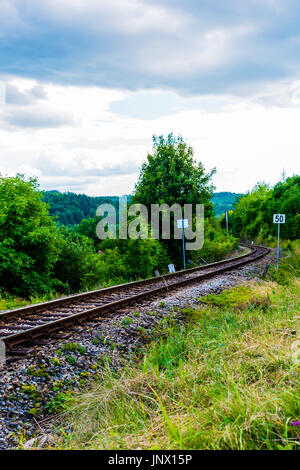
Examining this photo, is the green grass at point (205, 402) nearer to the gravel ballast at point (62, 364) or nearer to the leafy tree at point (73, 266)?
the gravel ballast at point (62, 364)

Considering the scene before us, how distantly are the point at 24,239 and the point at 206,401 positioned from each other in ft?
43.6

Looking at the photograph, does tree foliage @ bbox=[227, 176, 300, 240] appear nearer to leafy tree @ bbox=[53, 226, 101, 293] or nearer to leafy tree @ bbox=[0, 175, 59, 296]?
leafy tree @ bbox=[53, 226, 101, 293]

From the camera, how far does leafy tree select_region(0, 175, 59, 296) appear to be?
1490cm

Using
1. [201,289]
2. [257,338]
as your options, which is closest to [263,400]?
[257,338]

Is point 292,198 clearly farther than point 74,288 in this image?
Yes

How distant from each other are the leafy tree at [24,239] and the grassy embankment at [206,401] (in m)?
10.5

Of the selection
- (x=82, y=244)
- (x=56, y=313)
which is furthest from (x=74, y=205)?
(x=56, y=313)

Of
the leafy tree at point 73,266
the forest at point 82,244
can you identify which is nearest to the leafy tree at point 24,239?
the forest at point 82,244

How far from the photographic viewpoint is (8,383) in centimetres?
494

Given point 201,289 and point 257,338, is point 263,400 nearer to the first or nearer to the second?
point 257,338

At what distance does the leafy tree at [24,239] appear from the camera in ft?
48.9

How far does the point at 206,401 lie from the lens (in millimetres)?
3734
